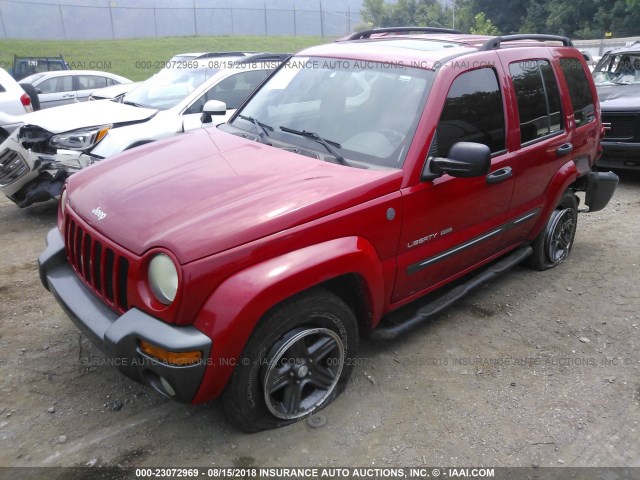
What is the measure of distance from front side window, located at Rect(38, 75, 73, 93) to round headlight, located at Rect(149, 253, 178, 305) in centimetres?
1269

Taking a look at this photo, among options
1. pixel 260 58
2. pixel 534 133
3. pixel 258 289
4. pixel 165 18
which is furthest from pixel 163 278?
pixel 165 18

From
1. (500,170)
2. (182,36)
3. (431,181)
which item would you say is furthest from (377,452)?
(182,36)

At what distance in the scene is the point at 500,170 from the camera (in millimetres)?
3650

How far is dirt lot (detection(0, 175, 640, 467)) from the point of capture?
2748 mm

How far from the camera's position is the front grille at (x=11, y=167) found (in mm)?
5699

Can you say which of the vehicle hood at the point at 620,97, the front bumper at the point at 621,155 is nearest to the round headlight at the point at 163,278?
the front bumper at the point at 621,155

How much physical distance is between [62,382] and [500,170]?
10.2ft

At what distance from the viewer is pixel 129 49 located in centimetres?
3625

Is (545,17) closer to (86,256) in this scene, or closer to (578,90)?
(578,90)

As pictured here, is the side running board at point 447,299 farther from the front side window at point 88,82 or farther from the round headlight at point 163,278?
the front side window at point 88,82

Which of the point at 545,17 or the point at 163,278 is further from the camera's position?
the point at 545,17

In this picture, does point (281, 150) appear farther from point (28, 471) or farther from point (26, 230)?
point (26, 230)

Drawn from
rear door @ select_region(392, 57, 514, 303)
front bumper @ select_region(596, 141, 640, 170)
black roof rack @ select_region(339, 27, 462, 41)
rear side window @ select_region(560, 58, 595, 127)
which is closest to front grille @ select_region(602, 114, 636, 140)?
front bumper @ select_region(596, 141, 640, 170)

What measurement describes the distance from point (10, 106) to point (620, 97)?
8998 millimetres
